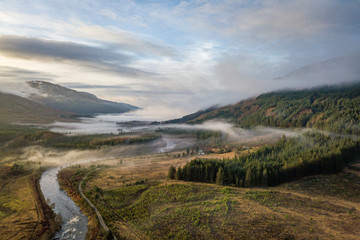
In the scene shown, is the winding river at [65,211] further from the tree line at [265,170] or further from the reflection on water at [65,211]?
the tree line at [265,170]

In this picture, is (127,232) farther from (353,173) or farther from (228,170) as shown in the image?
(353,173)

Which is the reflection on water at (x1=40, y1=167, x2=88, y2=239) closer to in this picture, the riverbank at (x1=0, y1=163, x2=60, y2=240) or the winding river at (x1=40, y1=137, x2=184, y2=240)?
the winding river at (x1=40, y1=137, x2=184, y2=240)

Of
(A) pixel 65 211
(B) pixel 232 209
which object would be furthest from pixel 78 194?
(B) pixel 232 209

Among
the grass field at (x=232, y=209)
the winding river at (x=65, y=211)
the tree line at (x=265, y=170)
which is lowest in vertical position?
the winding river at (x=65, y=211)

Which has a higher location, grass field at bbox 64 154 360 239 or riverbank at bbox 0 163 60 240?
grass field at bbox 64 154 360 239

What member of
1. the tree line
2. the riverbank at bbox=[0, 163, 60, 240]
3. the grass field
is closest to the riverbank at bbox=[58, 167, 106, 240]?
the grass field

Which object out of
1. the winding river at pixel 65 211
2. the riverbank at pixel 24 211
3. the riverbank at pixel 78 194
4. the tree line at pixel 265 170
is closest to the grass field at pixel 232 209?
the riverbank at pixel 78 194

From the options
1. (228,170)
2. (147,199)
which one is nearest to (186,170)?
(228,170)
